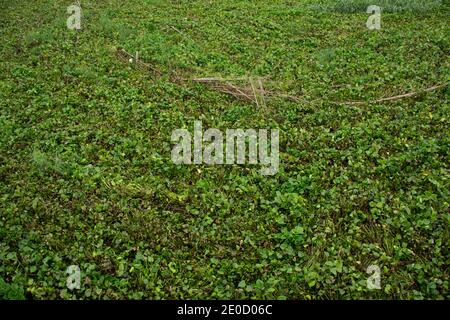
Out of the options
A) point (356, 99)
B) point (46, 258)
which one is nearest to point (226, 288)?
point (46, 258)

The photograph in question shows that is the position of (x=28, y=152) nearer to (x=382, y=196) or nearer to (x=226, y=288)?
(x=226, y=288)

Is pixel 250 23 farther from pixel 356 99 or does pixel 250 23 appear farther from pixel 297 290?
pixel 297 290

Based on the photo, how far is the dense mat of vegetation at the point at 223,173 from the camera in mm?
5391

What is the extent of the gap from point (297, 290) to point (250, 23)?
415 inches

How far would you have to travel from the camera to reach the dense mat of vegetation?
5391mm

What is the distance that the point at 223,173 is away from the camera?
7203mm

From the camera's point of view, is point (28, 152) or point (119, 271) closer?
point (119, 271)

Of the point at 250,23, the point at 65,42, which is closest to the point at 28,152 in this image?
the point at 65,42

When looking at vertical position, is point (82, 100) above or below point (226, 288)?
above

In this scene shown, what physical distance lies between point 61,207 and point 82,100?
371 cm
